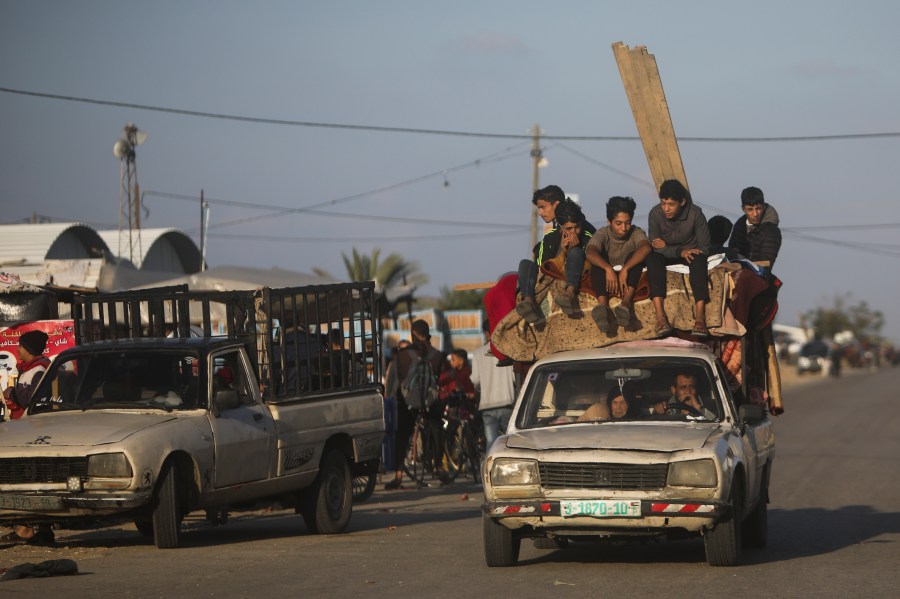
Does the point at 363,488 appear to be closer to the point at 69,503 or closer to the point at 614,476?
the point at 69,503

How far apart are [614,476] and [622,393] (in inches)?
47.4

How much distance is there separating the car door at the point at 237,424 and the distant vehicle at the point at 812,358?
74525 mm

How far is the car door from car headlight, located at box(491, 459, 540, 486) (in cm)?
288

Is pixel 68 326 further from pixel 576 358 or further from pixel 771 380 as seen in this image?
pixel 771 380

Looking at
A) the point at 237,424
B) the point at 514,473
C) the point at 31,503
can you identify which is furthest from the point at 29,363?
the point at 514,473

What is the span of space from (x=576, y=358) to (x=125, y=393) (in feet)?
12.9

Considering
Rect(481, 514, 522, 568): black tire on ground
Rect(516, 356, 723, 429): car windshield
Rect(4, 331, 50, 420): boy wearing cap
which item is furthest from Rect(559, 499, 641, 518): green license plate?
Rect(4, 331, 50, 420): boy wearing cap

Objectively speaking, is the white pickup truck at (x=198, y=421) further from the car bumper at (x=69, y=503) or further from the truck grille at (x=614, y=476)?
the truck grille at (x=614, y=476)

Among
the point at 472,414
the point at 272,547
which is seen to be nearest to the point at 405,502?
the point at 472,414

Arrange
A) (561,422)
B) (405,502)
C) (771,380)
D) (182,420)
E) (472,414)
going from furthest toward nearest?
(472,414)
(405,502)
(771,380)
(182,420)
(561,422)

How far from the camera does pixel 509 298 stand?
11602 mm

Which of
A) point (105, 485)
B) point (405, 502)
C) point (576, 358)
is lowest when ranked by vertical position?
point (405, 502)

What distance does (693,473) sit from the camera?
9.09 meters

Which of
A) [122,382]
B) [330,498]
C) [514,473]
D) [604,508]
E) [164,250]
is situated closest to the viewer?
[604,508]
